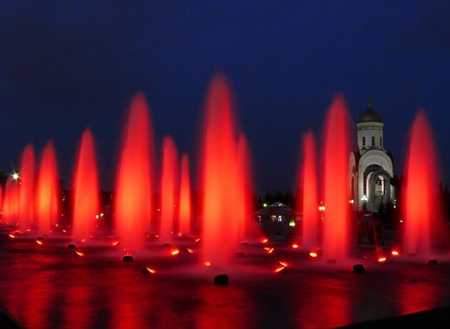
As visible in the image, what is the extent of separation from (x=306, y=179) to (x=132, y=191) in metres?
9.43

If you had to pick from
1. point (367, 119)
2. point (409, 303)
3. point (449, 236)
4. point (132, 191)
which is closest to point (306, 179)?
point (449, 236)

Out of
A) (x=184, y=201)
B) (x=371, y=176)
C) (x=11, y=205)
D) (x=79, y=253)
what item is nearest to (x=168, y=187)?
(x=184, y=201)

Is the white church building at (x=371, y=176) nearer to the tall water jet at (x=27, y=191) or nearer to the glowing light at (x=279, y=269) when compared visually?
the tall water jet at (x=27, y=191)

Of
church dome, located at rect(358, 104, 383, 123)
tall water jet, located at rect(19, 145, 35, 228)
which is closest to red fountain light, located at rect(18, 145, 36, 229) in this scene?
tall water jet, located at rect(19, 145, 35, 228)

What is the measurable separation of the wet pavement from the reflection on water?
0.02 metres

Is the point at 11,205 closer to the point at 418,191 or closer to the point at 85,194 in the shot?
the point at 85,194

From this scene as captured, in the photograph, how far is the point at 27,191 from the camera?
49312mm

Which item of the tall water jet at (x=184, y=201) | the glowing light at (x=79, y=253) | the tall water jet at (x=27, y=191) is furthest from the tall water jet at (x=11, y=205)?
the glowing light at (x=79, y=253)

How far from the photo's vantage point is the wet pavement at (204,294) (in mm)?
10062

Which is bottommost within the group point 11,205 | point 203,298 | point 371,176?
point 203,298

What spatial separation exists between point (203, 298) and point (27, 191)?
39.9m

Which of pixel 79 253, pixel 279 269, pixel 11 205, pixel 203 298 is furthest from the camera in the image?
pixel 11 205

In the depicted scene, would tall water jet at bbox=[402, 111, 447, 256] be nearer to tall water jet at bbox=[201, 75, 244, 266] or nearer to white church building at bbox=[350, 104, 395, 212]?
tall water jet at bbox=[201, 75, 244, 266]

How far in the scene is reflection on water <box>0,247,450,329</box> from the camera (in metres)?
9.98
